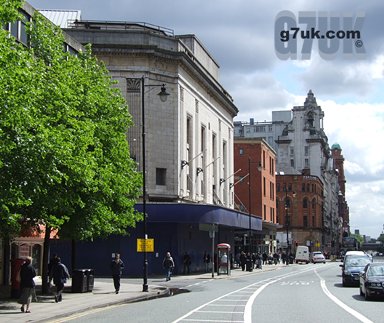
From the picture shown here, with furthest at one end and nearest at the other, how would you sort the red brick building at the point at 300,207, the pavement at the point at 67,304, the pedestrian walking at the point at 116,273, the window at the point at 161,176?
1. the red brick building at the point at 300,207
2. the window at the point at 161,176
3. the pedestrian walking at the point at 116,273
4. the pavement at the point at 67,304

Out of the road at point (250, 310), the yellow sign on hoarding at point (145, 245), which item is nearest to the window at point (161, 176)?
the yellow sign on hoarding at point (145, 245)

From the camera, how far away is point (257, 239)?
91.9 metres

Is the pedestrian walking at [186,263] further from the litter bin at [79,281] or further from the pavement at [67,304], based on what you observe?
the litter bin at [79,281]

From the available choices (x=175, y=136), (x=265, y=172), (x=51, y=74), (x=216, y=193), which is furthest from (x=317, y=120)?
(x=51, y=74)

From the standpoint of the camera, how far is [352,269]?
1379 inches

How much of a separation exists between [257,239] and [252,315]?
73.2m

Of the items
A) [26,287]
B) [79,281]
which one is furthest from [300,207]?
[26,287]

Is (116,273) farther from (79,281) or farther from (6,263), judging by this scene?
(6,263)

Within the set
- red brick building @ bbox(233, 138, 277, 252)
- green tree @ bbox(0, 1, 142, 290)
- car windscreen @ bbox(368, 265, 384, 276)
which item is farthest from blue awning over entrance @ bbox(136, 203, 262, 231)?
red brick building @ bbox(233, 138, 277, 252)

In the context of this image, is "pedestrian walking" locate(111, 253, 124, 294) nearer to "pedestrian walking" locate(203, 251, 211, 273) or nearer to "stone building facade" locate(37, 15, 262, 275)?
"stone building facade" locate(37, 15, 262, 275)

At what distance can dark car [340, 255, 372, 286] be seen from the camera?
113ft

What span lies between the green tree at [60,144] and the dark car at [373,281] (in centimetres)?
1073

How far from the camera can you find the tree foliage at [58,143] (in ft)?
58.6

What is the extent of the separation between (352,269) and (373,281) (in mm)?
10439
